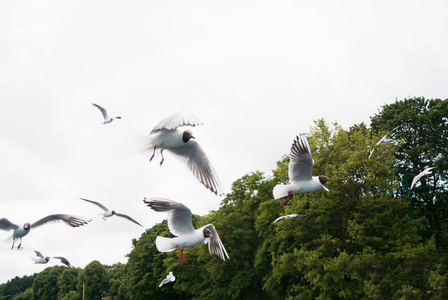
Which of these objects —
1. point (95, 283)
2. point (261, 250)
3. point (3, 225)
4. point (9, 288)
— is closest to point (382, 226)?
point (261, 250)

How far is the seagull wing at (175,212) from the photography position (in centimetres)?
899

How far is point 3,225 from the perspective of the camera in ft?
37.7

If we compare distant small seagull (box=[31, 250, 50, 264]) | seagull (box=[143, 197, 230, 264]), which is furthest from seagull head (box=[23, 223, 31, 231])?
seagull (box=[143, 197, 230, 264])

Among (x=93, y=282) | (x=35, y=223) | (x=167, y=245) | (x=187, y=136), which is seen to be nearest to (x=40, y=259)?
(x=35, y=223)

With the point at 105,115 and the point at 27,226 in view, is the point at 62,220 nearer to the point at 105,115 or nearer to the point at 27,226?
the point at 27,226

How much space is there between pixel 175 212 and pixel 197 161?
119 centimetres

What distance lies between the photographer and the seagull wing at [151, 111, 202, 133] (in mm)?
6790

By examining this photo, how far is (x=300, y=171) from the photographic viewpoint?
34.4 feet

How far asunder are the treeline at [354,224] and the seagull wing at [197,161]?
1345cm

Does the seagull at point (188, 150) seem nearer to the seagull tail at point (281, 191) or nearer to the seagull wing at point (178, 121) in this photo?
the seagull wing at point (178, 121)

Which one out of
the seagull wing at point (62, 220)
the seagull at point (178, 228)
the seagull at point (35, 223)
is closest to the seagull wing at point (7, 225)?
the seagull at point (35, 223)

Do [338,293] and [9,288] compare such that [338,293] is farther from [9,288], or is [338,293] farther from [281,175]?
[9,288]

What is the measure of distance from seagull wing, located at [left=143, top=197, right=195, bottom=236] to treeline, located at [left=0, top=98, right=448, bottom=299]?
13210mm

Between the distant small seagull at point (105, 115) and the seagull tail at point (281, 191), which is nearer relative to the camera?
the seagull tail at point (281, 191)
